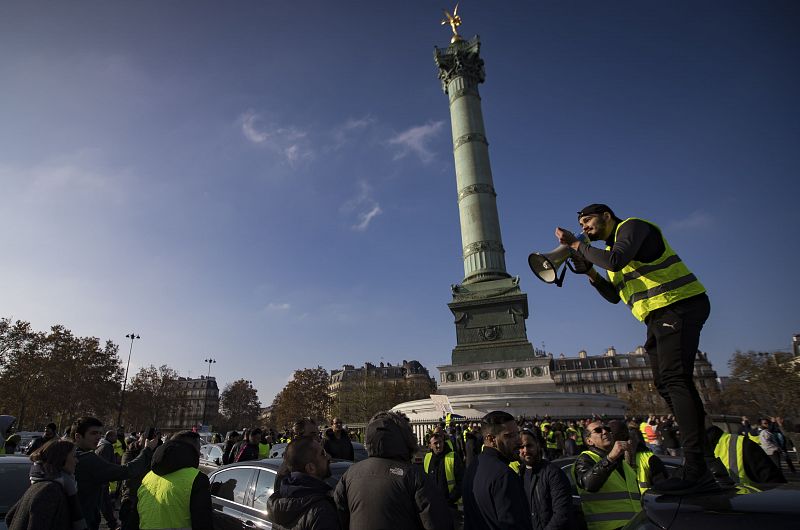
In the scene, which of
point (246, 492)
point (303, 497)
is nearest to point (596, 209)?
point (303, 497)

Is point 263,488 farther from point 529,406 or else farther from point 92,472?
point 529,406

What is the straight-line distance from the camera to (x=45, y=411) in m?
42.0

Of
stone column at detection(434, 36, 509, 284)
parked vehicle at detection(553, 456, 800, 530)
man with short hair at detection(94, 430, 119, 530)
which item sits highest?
stone column at detection(434, 36, 509, 284)

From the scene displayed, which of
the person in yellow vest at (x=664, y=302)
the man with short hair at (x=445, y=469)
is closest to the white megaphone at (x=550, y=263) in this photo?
the person in yellow vest at (x=664, y=302)

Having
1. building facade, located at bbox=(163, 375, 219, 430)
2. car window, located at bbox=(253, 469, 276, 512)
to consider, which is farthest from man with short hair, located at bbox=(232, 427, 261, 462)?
building facade, located at bbox=(163, 375, 219, 430)

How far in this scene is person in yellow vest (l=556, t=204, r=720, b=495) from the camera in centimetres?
290

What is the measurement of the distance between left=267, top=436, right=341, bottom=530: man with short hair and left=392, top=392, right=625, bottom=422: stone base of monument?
2135 cm

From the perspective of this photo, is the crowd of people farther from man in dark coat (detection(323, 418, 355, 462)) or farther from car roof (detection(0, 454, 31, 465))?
man in dark coat (detection(323, 418, 355, 462))

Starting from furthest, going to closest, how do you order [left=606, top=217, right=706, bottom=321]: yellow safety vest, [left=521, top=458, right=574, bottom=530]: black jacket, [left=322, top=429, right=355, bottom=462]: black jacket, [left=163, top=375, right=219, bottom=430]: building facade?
[left=163, top=375, right=219, bottom=430]: building facade
[left=322, top=429, right=355, bottom=462]: black jacket
[left=521, top=458, right=574, bottom=530]: black jacket
[left=606, top=217, right=706, bottom=321]: yellow safety vest

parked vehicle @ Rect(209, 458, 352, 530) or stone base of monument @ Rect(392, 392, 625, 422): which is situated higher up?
stone base of monument @ Rect(392, 392, 625, 422)

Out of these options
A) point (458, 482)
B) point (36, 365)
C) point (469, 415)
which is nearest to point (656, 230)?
point (458, 482)

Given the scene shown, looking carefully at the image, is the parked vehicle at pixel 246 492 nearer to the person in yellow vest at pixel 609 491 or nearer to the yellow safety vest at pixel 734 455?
the person in yellow vest at pixel 609 491

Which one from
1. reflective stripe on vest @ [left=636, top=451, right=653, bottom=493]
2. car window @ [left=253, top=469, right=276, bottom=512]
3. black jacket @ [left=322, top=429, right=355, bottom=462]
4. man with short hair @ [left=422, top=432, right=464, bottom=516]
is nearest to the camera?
reflective stripe on vest @ [left=636, top=451, right=653, bottom=493]

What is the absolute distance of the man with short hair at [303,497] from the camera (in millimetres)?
2814
